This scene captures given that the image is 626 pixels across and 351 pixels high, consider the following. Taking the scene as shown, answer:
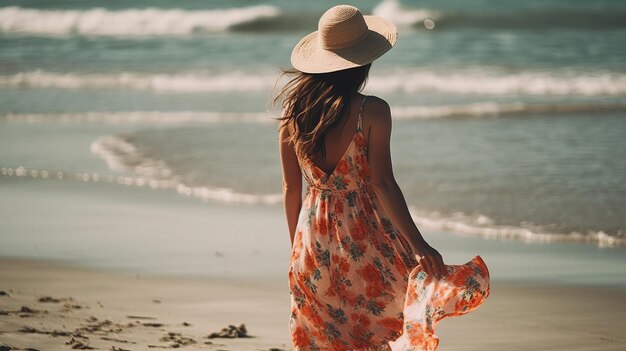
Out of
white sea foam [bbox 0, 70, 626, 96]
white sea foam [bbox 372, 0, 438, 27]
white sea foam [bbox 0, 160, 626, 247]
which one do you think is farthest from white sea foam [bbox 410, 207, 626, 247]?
white sea foam [bbox 372, 0, 438, 27]

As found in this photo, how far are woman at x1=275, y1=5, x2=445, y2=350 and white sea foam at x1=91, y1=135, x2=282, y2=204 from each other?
14.3ft

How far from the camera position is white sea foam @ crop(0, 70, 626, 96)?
15.2 metres

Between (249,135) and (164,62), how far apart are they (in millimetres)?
8872

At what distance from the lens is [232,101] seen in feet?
47.4

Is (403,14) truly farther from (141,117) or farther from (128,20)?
(141,117)

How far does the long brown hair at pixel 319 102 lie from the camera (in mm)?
3438

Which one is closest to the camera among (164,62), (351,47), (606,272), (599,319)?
(351,47)

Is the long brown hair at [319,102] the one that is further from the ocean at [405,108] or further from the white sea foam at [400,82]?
the white sea foam at [400,82]

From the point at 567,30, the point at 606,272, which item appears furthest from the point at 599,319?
the point at 567,30

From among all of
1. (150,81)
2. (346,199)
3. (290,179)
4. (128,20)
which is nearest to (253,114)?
(150,81)

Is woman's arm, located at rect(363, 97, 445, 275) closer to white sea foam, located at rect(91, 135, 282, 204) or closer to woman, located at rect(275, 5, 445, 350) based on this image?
woman, located at rect(275, 5, 445, 350)

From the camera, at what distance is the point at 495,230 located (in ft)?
22.7

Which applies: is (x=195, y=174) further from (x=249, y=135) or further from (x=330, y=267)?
(x=330, y=267)

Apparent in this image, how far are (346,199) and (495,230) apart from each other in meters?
3.57
